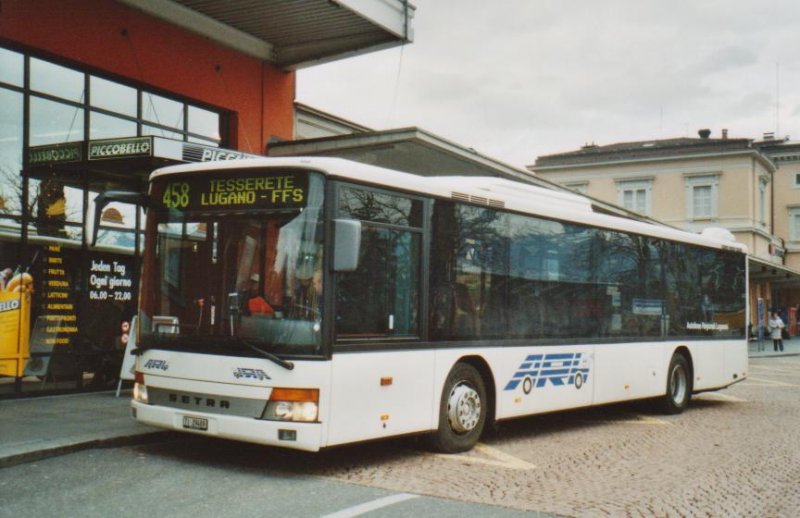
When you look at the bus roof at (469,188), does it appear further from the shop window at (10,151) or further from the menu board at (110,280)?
the menu board at (110,280)

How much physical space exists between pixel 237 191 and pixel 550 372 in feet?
15.9

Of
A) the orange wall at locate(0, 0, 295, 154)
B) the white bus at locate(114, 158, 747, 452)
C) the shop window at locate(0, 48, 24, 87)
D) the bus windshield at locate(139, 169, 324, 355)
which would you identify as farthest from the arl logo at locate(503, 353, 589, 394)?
the shop window at locate(0, 48, 24, 87)

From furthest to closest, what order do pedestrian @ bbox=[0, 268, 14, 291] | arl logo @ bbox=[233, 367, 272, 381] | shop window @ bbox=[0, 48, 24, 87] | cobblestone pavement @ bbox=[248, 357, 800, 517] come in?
pedestrian @ bbox=[0, 268, 14, 291]
shop window @ bbox=[0, 48, 24, 87]
arl logo @ bbox=[233, 367, 272, 381]
cobblestone pavement @ bbox=[248, 357, 800, 517]

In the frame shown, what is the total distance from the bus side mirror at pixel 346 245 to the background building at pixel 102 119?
494 centimetres

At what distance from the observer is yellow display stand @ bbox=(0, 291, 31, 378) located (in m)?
12.4

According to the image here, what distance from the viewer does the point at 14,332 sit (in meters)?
12.6

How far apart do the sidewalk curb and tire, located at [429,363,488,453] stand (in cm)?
305

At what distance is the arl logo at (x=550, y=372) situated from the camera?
10586 millimetres

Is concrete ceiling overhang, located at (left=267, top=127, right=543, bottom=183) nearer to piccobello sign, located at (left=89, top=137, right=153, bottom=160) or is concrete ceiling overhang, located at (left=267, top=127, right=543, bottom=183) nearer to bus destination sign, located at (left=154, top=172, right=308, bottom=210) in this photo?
piccobello sign, located at (left=89, top=137, right=153, bottom=160)

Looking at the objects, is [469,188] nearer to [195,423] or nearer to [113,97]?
[195,423]

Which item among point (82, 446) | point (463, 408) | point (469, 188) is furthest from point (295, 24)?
point (82, 446)

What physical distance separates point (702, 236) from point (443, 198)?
7751 mm

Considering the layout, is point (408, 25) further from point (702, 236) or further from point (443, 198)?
point (443, 198)

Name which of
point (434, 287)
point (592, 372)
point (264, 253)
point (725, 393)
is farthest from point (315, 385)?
point (725, 393)
